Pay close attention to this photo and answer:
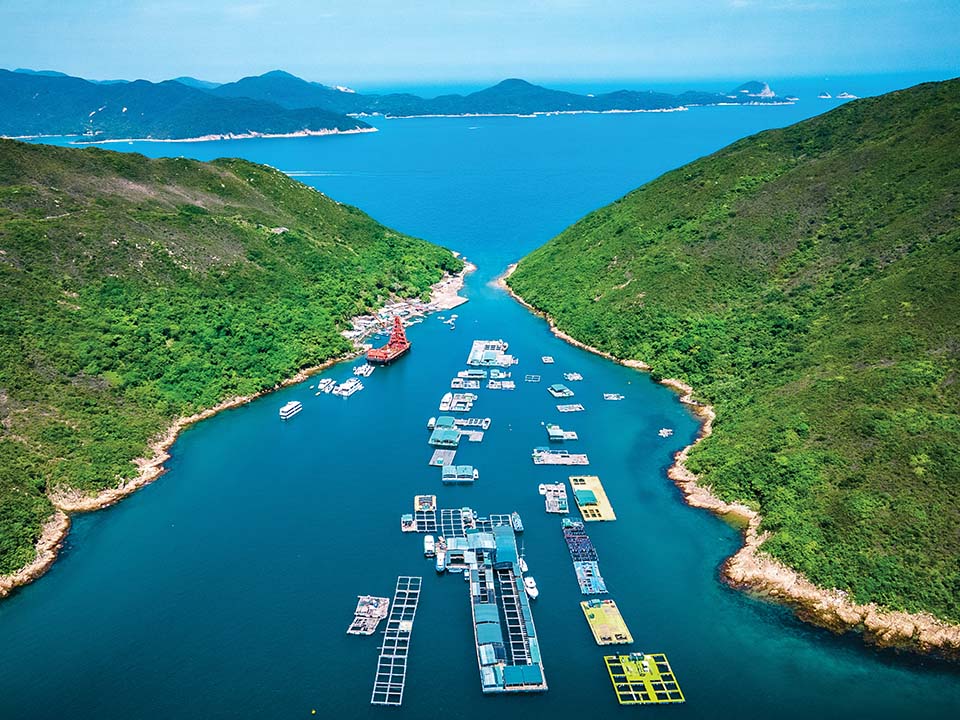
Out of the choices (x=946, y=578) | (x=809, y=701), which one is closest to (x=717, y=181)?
(x=946, y=578)

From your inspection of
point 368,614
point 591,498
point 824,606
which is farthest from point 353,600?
point 824,606

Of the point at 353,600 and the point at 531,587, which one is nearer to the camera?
the point at 353,600

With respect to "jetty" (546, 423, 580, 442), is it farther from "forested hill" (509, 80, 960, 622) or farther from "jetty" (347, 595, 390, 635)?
"jetty" (347, 595, 390, 635)

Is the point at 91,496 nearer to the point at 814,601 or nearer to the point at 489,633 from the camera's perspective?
the point at 489,633

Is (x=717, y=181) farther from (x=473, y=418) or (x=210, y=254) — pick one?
(x=210, y=254)

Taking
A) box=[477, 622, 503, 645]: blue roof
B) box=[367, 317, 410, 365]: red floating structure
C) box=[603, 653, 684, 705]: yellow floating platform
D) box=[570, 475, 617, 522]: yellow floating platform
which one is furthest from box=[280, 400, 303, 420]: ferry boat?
box=[603, 653, 684, 705]: yellow floating platform

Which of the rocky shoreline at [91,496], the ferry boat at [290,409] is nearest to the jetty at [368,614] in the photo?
the rocky shoreline at [91,496]
